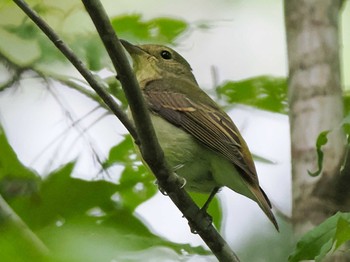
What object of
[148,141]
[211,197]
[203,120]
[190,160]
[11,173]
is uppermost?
[148,141]

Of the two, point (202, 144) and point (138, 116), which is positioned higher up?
point (138, 116)

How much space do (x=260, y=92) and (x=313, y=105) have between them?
299 millimetres

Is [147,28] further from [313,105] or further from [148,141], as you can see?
[148,141]

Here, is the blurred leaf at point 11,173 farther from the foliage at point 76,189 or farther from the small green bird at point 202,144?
the small green bird at point 202,144

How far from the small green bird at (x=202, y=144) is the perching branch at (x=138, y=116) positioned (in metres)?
0.36

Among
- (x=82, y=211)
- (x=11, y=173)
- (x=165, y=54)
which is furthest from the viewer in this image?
(x=165, y=54)

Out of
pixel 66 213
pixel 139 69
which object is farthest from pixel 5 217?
pixel 139 69

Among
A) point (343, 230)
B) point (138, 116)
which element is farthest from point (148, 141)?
point (343, 230)

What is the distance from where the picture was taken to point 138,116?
278cm

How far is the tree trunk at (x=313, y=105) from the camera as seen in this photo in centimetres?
370

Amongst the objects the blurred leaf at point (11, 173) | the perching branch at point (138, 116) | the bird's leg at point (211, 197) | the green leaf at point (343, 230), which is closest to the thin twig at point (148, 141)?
the perching branch at point (138, 116)

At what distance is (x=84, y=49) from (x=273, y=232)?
6.97ft

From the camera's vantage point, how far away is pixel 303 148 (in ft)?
12.8

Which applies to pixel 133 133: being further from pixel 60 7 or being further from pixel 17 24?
pixel 60 7
